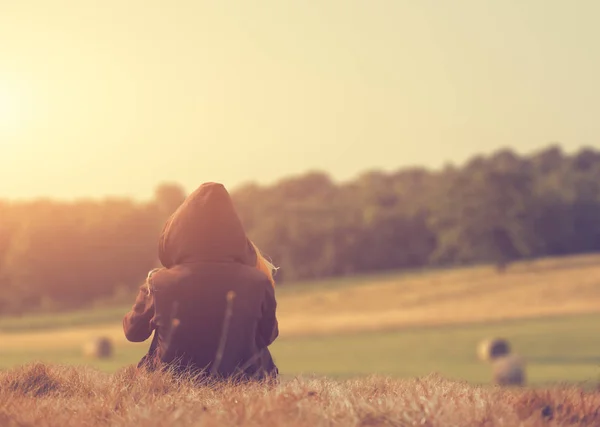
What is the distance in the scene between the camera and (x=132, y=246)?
254ft

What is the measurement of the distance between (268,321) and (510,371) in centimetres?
1920

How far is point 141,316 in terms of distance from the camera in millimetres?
5168

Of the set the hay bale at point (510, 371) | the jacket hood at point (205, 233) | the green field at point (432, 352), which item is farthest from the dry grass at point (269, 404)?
the green field at point (432, 352)

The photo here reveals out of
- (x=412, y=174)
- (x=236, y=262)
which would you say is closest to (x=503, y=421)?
(x=236, y=262)

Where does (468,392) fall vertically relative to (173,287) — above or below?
below

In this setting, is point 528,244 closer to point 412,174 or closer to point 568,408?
point 412,174

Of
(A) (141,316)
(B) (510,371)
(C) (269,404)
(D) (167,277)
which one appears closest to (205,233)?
(D) (167,277)

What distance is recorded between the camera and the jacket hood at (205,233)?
200 inches

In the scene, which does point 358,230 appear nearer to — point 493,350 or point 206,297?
point 493,350

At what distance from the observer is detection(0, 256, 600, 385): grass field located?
29.2 metres

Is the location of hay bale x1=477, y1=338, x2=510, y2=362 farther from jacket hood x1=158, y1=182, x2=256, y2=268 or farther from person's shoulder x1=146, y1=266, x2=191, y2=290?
person's shoulder x1=146, y1=266, x2=191, y2=290

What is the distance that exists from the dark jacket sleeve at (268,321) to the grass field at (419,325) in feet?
42.0

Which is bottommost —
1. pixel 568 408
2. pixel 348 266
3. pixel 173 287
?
pixel 348 266

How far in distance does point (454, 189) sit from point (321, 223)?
13.4 meters
